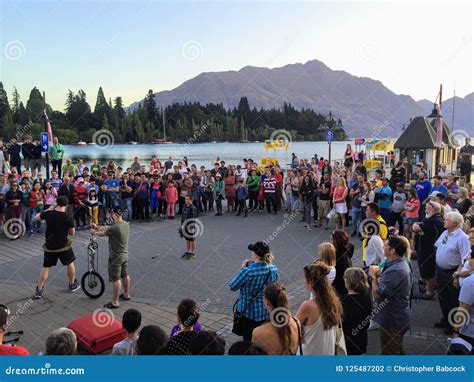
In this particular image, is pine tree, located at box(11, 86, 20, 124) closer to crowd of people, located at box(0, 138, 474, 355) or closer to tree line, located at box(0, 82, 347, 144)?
tree line, located at box(0, 82, 347, 144)

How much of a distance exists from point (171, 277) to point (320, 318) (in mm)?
5592

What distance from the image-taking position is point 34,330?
251 inches

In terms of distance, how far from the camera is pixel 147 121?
81.7 metres

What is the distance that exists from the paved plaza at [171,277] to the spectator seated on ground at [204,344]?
2632 millimetres

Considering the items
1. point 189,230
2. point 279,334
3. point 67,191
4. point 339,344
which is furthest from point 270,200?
point 279,334

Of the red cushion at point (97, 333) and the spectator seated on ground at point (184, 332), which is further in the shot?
the red cushion at point (97, 333)

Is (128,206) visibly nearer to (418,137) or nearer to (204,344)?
(204,344)

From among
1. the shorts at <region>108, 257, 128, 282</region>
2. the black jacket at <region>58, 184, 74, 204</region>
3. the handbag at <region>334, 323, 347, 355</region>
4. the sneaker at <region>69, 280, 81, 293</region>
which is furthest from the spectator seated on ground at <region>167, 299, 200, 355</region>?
the black jacket at <region>58, 184, 74, 204</region>

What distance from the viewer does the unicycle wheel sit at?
7.89 metres

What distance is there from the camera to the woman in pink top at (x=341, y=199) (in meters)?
13.3

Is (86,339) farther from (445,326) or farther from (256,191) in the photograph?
(256,191)

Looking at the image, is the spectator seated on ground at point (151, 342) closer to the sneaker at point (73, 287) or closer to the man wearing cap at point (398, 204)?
the sneaker at point (73, 287)

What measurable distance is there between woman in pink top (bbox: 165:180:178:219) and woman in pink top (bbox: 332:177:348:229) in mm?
6142

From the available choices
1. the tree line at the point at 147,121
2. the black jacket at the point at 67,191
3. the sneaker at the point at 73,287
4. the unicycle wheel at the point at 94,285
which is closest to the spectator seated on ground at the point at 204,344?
the unicycle wheel at the point at 94,285
